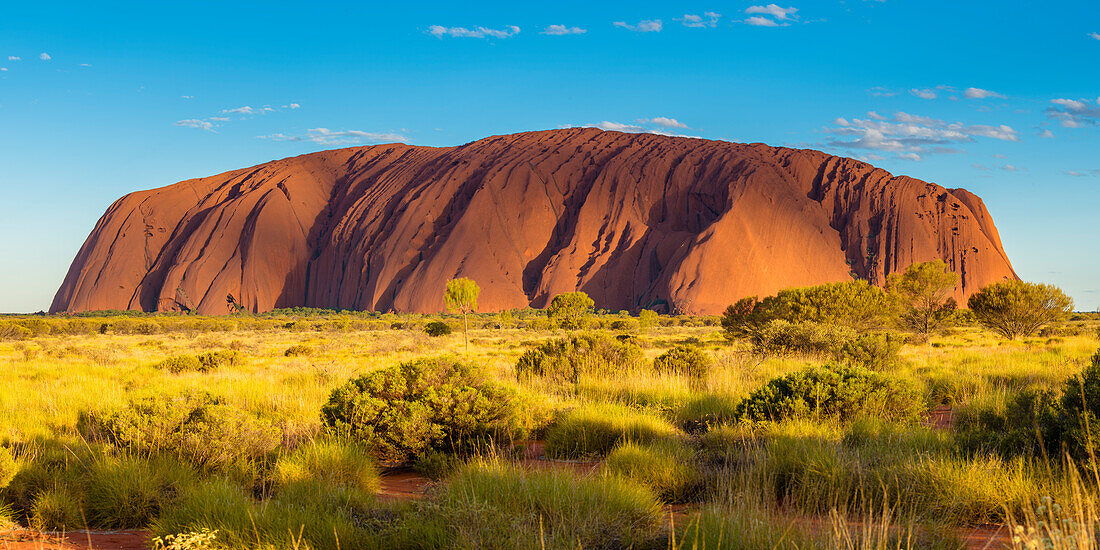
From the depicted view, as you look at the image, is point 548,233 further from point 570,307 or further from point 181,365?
point 181,365

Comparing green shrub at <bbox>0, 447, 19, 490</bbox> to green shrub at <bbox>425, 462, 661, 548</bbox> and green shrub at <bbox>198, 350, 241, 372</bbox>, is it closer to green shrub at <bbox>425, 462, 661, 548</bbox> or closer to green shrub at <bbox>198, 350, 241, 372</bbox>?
green shrub at <bbox>425, 462, 661, 548</bbox>

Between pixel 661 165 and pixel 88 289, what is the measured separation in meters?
85.9

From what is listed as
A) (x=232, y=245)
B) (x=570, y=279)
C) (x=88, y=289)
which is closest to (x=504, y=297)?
(x=570, y=279)

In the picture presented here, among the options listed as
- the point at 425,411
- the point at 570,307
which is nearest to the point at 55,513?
the point at 425,411

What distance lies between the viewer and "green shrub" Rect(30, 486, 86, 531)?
4840 mm

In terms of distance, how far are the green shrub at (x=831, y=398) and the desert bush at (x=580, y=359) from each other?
4.66 metres

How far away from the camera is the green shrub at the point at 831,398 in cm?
723

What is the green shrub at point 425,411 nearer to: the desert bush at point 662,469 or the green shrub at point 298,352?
the desert bush at point 662,469

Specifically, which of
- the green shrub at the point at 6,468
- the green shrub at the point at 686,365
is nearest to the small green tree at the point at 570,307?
the green shrub at the point at 686,365

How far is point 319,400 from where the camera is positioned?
391 inches

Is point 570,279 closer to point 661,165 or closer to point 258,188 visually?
point 661,165

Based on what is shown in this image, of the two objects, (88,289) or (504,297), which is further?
(88,289)

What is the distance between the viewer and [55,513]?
492 centimetres

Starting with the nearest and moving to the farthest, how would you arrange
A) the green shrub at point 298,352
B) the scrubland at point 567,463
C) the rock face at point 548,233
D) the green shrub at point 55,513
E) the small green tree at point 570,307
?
1. the scrubland at point 567,463
2. the green shrub at point 55,513
3. the green shrub at point 298,352
4. the small green tree at point 570,307
5. the rock face at point 548,233
